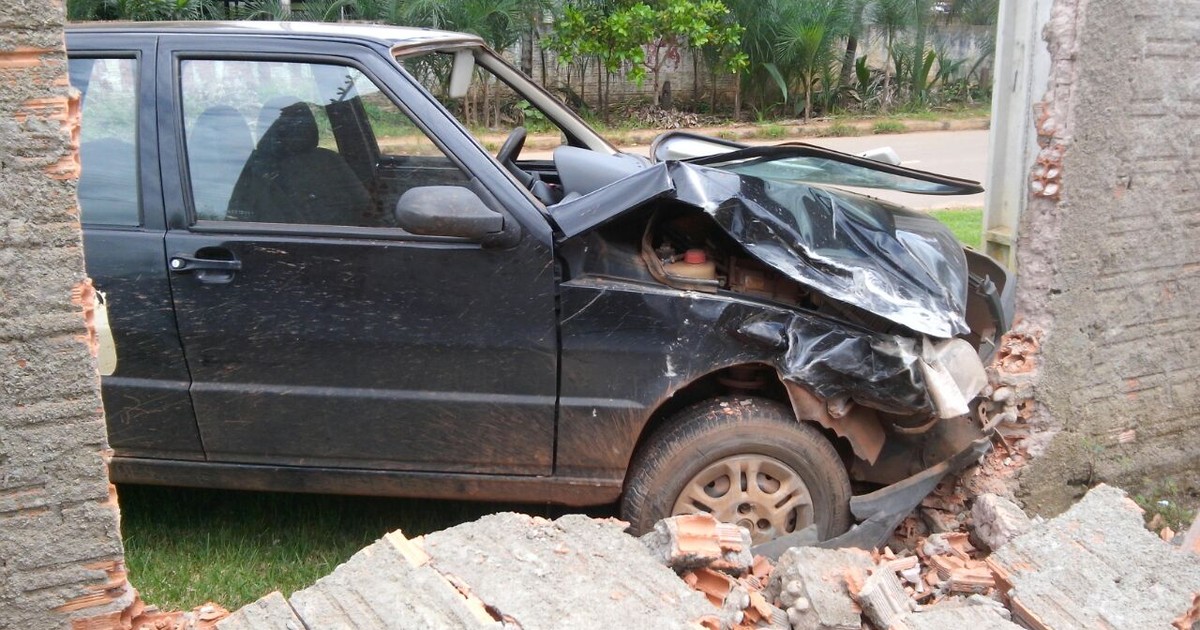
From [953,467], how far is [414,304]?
2025 millimetres

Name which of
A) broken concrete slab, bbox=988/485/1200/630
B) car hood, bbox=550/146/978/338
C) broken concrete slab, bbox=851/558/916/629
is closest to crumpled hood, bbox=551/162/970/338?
car hood, bbox=550/146/978/338

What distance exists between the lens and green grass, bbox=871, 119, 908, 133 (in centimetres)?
1483

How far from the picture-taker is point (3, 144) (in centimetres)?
224

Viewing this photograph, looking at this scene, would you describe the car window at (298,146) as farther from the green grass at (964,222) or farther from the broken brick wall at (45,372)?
the green grass at (964,222)

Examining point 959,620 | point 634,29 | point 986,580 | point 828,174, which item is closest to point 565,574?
point 959,620

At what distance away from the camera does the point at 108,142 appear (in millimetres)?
3477

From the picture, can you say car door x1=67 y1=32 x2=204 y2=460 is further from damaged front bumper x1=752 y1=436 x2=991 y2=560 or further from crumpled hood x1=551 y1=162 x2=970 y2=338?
damaged front bumper x1=752 y1=436 x2=991 y2=560

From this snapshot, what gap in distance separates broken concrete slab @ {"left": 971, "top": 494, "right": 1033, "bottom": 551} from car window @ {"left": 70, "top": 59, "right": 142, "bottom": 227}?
3027 mm

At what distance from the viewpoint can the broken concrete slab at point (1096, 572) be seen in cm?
291

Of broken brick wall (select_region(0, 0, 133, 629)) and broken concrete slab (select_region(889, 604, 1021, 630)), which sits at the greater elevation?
broken brick wall (select_region(0, 0, 133, 629))

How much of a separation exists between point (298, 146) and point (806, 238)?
176cm

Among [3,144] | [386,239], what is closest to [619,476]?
[386,239]

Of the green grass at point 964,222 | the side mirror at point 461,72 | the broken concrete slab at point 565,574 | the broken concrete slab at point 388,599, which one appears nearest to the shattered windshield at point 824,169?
the side mirror at point 461,72

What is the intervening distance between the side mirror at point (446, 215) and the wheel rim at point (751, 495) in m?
1.10
